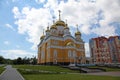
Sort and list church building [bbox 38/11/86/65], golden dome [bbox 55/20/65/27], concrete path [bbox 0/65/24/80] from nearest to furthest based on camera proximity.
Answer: concrete path [bbox 0/65/24/80] → church building [bbox 38/11/86/65] → golden dome [bbox 55/20/65/27]

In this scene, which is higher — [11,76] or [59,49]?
[59,49]

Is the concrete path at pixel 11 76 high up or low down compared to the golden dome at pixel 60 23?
down

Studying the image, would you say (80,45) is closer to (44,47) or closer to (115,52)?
(44,47)

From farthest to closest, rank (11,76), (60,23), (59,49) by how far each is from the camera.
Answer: (60,23), (59,49), (11,76)

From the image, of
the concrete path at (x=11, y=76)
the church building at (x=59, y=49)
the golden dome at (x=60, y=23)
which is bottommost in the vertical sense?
the concrete path at (x=11, y=76)

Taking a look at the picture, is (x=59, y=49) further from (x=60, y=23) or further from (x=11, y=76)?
(x=11, y=76)

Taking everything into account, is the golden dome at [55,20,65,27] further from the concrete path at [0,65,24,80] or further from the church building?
the concrete path at [0,65,24,80]

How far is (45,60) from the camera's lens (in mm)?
51844

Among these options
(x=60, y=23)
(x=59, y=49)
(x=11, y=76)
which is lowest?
(x=11, y=76)

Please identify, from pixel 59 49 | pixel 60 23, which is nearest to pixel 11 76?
pixel 59 49

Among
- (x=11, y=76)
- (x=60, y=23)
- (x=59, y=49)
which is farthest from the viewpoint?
(x=60, y=23)

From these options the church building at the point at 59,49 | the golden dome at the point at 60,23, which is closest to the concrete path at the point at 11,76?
the church building at the point at 59,49

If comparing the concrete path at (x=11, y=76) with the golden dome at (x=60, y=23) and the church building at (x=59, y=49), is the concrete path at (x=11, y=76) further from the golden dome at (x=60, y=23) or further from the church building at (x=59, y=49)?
the golden dome at (x=60, y=23)

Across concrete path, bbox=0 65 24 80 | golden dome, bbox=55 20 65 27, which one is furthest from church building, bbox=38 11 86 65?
concrete path, bbox=0 65 24 80
